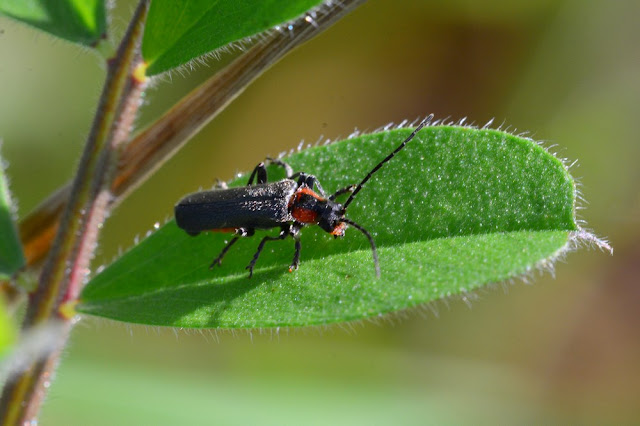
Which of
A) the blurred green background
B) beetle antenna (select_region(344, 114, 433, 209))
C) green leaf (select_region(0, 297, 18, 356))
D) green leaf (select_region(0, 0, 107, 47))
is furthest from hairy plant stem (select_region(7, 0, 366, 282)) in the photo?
the blurred green background

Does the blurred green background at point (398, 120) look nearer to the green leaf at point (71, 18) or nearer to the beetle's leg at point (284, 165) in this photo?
the beetle's leg at point (284, 165)

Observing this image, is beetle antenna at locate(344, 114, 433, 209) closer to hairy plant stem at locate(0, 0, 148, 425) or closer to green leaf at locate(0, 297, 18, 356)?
hairy plant stem at locate(0, 0, 148, 425)

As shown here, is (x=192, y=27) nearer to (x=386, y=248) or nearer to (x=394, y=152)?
(x=394, y=152)

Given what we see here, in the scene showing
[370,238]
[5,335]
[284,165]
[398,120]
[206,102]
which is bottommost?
[5,335]

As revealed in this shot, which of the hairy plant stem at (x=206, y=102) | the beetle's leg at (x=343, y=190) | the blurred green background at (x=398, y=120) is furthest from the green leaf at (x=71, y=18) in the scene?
the blurred green background at (x=398, y=120)

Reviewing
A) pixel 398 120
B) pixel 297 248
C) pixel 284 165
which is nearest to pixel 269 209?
pixel 284 165

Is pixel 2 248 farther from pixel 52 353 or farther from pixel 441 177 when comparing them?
pixel 441 177
